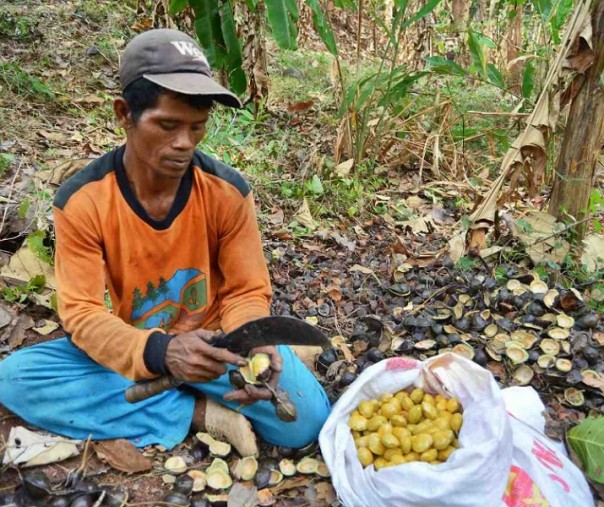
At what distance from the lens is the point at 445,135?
4.88 meters

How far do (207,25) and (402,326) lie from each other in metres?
2.34

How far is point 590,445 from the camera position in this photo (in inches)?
78.4

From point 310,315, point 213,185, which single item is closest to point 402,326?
point 310,315

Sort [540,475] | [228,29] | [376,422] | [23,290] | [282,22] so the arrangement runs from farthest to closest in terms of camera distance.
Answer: [228,29], [282,22], [23,290], [376,422], [540,475]

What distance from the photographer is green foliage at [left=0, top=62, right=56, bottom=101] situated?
4660mm

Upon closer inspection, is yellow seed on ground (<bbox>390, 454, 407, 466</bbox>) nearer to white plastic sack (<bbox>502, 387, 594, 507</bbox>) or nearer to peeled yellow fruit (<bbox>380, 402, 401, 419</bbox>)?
peeled yellow fruit (<bbox>380, 402, 401, 419</bbox>)

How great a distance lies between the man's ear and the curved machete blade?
2.50ft

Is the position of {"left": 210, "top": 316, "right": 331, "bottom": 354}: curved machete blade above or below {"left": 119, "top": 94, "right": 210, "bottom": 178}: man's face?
below

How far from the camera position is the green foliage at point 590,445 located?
6.39 feet

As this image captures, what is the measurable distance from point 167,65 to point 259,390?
3.56ft

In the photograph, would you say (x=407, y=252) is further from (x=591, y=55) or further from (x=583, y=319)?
(x=591, y=55)

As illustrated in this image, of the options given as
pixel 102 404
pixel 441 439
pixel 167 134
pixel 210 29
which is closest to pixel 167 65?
pixel 167 134

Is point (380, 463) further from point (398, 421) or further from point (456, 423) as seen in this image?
point (456, 423)

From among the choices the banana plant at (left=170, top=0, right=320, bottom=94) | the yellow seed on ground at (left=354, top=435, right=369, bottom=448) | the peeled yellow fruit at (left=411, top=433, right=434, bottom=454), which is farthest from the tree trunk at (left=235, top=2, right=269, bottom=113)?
the peeled yellow fruit at (left=411, top=433, right=434, bottom=454)
